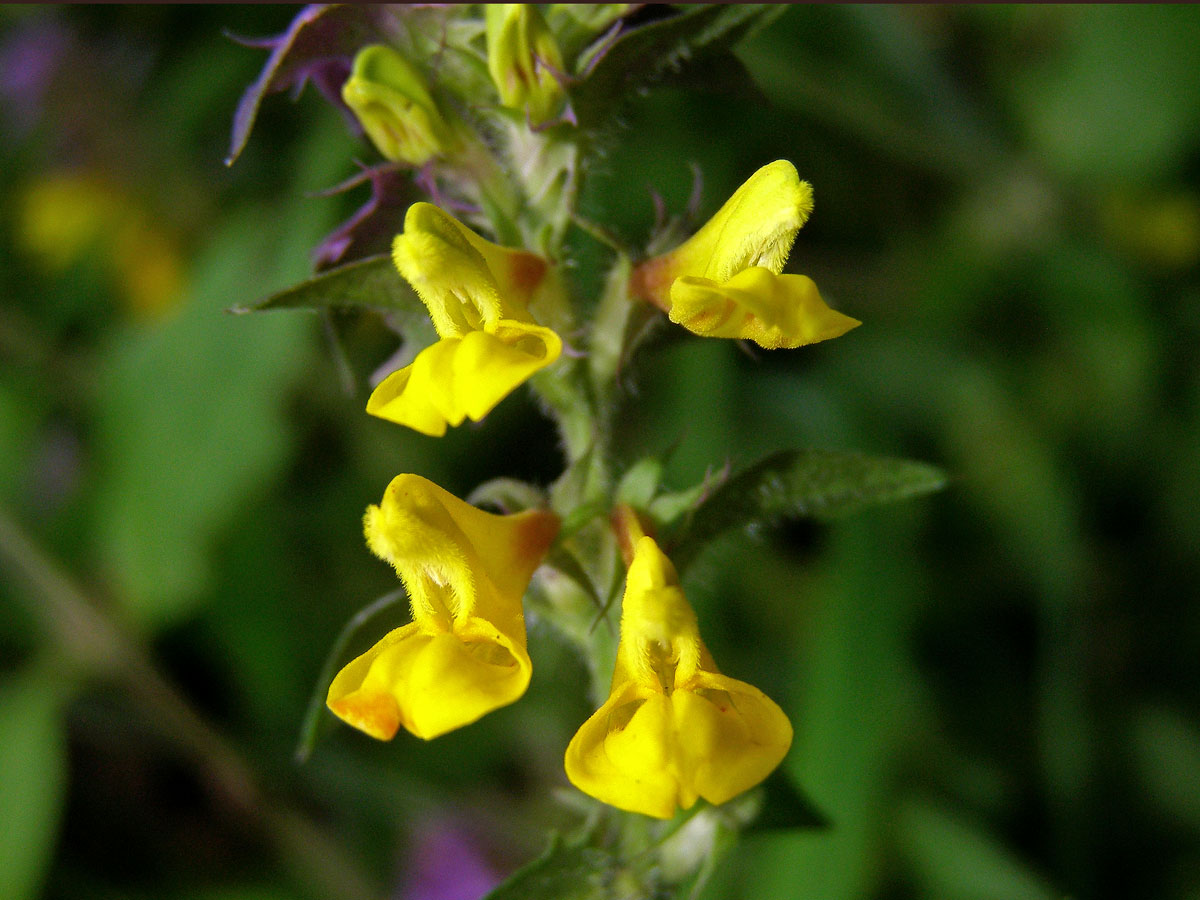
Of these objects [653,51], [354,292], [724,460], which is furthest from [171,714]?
[653,51]

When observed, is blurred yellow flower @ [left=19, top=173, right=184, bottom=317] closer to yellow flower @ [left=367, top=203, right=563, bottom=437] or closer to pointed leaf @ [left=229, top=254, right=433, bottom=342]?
pointed leaf @ [left=229, top=254, right=433, bottom=342]

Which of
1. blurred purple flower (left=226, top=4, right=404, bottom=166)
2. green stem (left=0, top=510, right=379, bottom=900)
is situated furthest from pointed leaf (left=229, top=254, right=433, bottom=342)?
green stem (left=0, top=510, right=379, bottom=900)

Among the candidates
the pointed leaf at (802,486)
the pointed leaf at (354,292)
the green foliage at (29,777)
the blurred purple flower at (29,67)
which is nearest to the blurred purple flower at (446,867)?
the green foliage at (29,777)

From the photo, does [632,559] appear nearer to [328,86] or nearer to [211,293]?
[328,86]

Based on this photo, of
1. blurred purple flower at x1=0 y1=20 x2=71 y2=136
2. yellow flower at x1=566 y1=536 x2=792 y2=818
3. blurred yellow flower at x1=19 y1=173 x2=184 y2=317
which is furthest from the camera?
blurred purple flower at x1=0 y1=20 x2=71 y2=136

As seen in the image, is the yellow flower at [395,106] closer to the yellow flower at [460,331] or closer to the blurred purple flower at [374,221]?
the blurred purple flower at [374,221]

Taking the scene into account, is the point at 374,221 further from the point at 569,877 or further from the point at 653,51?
the point at 569,877
